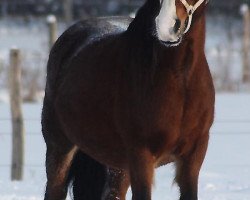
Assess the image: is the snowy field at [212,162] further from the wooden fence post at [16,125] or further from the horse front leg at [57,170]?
the horse front leg at [57,170]

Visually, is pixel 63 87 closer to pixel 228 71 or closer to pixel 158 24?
pixel 158 24

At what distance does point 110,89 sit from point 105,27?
98cm

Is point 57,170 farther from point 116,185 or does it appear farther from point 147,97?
point 147,97

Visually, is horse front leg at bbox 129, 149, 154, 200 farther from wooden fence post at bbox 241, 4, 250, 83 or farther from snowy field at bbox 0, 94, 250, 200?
wooden fence post at bbox 241, 4, 250, 83

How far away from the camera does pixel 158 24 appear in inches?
155

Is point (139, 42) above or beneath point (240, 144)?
above

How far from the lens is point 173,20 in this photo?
3.88m

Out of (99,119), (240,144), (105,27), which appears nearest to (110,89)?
(99,119)

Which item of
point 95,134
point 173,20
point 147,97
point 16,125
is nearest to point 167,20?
point 173,20

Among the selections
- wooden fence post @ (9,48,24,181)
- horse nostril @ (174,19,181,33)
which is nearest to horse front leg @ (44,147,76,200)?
horse nostril @ (174,19,181,33)

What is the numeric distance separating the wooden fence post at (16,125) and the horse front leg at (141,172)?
446cm

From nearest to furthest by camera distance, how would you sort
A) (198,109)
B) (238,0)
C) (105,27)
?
1. (198,109)
2. (105,27)
3. (238,0)

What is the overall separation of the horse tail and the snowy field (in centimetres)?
48

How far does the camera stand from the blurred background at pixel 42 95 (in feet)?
25.7
